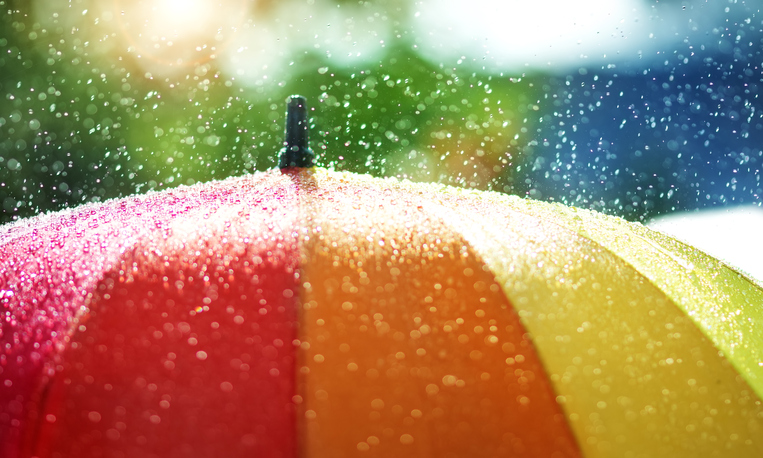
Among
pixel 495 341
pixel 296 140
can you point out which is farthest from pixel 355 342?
pixel 296 140

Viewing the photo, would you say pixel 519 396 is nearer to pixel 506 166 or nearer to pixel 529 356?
pixel 529 356

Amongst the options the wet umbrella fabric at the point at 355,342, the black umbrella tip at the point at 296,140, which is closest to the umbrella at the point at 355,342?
the wet umbrella fabric at the point at 355,342

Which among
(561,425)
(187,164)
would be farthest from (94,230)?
(187,164)

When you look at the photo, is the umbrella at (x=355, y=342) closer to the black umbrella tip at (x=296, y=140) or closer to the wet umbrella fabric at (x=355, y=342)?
the wet umbrella fabric at (x=355, y=342)

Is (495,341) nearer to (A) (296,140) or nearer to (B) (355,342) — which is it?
(B) (355,342)

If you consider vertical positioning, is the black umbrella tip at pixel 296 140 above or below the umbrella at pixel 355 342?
above

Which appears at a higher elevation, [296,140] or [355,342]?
[296,140]

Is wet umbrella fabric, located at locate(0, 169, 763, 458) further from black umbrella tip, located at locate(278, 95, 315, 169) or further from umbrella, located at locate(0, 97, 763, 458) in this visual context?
black umbrella tip, located at locate(278, 95, 315, 169)
